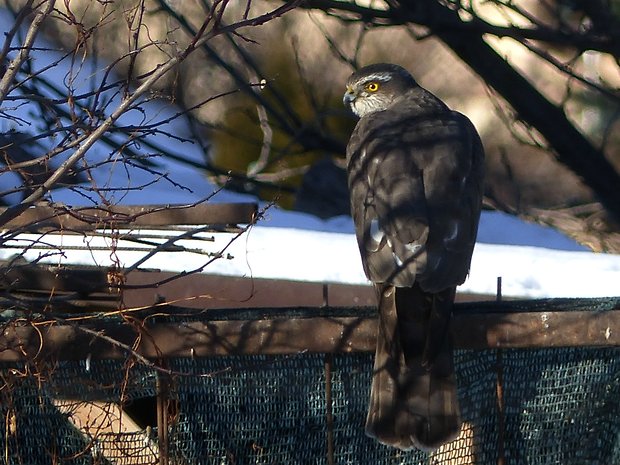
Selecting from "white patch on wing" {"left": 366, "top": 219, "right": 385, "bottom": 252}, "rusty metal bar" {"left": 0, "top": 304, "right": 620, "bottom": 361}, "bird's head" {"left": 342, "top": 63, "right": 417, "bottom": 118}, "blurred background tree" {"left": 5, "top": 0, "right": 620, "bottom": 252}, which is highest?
"blurred background tree" {"left": 5, "top": 0, "right": 620, "bottom": 252}

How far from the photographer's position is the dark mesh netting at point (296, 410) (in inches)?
107

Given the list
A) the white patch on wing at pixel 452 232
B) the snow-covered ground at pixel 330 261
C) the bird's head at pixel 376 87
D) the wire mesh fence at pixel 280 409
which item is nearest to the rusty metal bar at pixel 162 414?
the wire mesh fence at pixel 280 409

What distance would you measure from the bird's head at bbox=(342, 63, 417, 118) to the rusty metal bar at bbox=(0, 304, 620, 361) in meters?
2.24

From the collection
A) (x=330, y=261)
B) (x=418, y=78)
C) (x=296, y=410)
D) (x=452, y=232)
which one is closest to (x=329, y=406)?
(x=296, y=410)

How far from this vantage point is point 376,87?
510 cm

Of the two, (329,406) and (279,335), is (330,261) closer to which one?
(329,406)

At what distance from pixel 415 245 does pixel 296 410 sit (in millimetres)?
776

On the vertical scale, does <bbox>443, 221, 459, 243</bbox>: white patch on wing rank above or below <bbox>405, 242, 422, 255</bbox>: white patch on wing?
above

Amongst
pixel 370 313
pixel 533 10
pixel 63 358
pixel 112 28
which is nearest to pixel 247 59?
pixel 112 28

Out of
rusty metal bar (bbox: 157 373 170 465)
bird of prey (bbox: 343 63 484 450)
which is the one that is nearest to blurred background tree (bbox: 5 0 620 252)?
bird of prey (bbox: 343 63 484 450)

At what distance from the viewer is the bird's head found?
198 inches

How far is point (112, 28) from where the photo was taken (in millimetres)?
8234

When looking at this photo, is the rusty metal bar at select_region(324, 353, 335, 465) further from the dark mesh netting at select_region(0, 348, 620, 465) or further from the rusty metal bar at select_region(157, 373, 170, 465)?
the rusty metal bar at select_region(157, 373, 170, 465)

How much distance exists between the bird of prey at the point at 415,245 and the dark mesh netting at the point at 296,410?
0.32 ft
